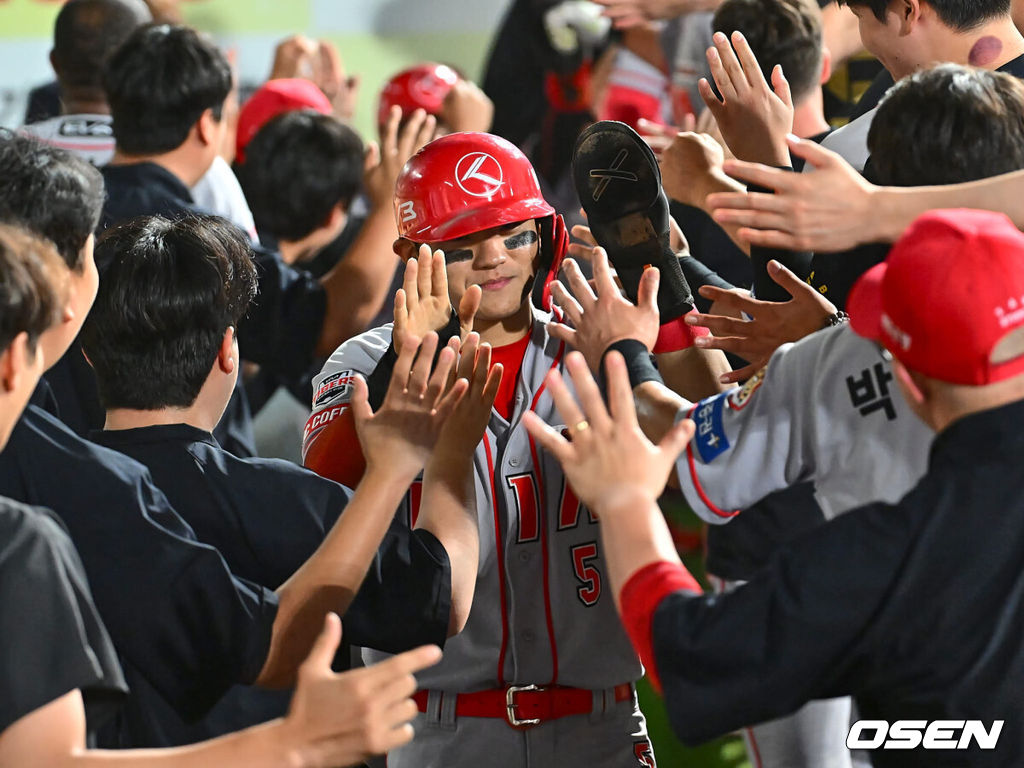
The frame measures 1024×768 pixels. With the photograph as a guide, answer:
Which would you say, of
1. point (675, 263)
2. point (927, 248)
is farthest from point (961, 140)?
point (675, 263)

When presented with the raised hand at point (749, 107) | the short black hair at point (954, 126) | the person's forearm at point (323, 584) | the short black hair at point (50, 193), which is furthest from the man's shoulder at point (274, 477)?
the raised hand at point (749, 107)

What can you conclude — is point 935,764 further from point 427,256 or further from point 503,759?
point 427,256

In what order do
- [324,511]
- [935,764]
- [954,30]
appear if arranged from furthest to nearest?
[954,30], [324,511], [935,764]

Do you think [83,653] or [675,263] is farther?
[675,263]

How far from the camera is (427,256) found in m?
2.42

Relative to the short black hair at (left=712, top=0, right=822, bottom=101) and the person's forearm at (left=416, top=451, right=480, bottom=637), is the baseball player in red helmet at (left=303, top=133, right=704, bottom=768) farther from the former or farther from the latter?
the short black hair at (left=712, top=0, right=822, bottom=101)

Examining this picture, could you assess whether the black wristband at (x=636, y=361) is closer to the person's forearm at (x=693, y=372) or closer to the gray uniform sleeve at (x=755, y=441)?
the gray uniform sleeve at (x=755, y=441)

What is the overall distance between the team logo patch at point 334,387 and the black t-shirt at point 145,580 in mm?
678

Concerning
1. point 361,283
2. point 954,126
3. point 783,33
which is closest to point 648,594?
point 954,126

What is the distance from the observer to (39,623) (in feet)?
4.89

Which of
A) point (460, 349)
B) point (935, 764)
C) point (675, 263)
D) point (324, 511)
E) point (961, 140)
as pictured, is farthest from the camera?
point (675, 263)

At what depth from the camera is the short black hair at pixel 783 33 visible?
11.8 ft

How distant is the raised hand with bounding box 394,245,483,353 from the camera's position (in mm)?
2373

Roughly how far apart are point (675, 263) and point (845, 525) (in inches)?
39.1
